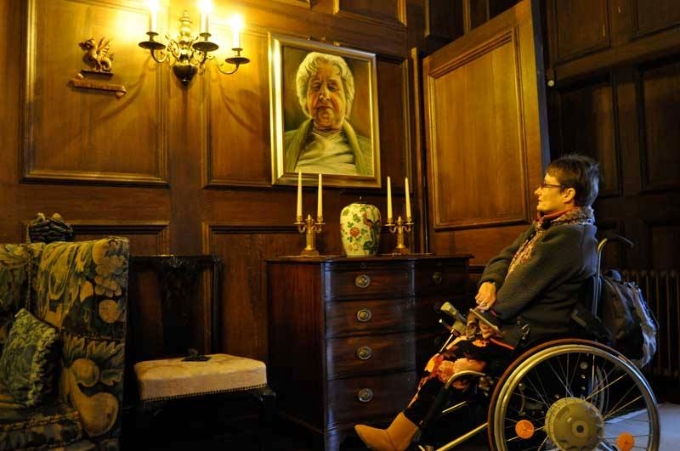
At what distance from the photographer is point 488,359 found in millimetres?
1700

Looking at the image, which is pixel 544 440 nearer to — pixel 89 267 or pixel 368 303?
pixel 368 303

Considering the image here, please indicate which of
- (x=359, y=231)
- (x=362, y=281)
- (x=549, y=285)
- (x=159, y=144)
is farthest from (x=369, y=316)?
(x=159, y=144)

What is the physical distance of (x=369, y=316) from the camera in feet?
7.25

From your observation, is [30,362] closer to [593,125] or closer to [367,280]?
[367,280]

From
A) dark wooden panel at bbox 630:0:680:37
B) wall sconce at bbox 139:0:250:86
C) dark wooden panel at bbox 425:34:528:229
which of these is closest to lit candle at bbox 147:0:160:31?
wall sconce at bbox 139:0:250:86

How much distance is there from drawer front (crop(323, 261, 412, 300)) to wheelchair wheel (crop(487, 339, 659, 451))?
71 cm

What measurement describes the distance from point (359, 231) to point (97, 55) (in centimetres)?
134

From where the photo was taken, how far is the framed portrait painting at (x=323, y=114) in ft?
8.74

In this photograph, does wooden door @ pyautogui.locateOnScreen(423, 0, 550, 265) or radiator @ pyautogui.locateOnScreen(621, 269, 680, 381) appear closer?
wooden door @ pyautogui.locateOnScreen(423, 0, 550, 265)

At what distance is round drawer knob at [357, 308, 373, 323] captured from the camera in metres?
2.19

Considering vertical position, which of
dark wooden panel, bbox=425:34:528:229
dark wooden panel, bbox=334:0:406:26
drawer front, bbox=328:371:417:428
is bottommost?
drawer front, bbox=328:371:417:428

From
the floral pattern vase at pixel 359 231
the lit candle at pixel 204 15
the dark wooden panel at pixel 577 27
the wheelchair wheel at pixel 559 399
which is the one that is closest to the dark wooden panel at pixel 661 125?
the dark wooden panel at pixel 577 27

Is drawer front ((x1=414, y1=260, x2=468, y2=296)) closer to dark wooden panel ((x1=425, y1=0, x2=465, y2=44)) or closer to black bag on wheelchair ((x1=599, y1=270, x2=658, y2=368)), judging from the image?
black bag on wheelchair ((x1=599, y1=270, x2=658, y2=368))

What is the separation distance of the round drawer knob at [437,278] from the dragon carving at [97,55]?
5.36 feet
